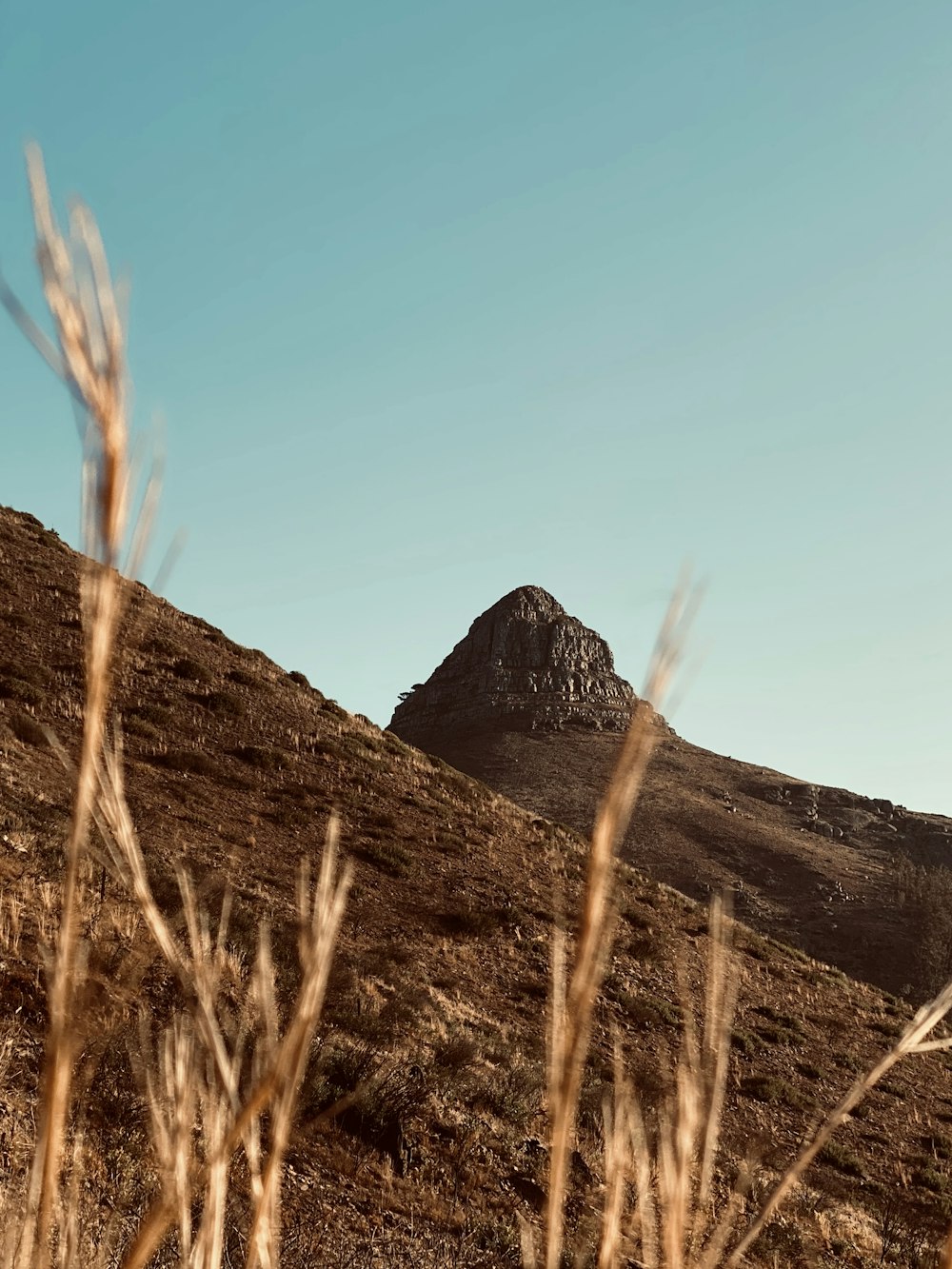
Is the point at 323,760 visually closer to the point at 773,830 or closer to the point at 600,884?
the point at 600,884

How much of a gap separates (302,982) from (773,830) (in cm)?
7841

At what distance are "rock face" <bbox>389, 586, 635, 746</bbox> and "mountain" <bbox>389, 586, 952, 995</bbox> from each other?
216mm

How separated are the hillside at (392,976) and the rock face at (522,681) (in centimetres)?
7310

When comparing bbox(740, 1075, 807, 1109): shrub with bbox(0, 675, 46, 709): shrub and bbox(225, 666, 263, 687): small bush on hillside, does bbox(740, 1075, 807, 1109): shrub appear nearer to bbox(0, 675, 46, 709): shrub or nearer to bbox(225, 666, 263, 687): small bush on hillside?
bbox(0, 675, 46, 709): shrub

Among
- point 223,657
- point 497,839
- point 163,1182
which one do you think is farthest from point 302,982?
point 223,657

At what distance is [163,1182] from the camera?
42.3 inches

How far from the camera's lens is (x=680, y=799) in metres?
75.2

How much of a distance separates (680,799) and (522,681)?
38.8 m

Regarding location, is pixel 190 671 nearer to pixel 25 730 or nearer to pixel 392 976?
pixel 25 730

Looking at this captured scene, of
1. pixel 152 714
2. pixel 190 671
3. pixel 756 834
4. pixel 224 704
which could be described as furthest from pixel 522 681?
pixel 152 714

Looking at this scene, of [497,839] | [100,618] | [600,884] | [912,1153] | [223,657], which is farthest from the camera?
[223,657]

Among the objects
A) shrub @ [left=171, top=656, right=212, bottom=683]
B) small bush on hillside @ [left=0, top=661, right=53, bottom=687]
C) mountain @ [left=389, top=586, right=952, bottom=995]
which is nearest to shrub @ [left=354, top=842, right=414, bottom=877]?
small bush on hillside @ [left=0, top=661, right=53, bottom=687]

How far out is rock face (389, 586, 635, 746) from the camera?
104 meters

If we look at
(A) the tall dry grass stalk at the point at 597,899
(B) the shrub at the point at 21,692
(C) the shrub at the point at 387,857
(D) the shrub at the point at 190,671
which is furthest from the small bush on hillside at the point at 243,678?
(A) the tall dry grass stalk at the point at 597,899
